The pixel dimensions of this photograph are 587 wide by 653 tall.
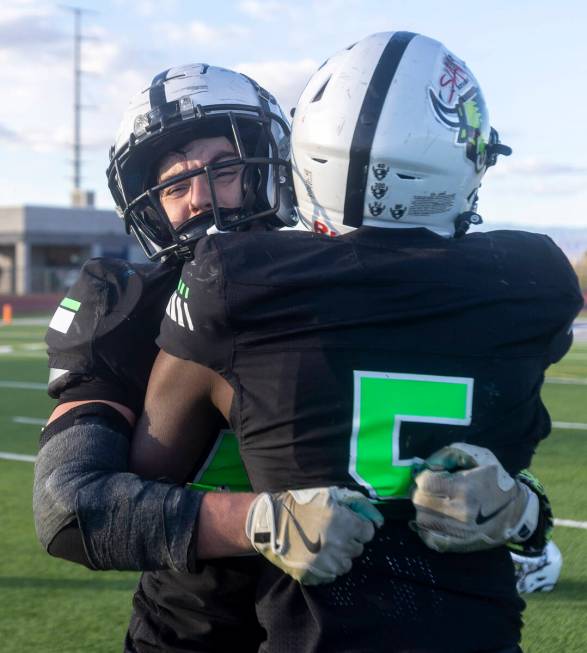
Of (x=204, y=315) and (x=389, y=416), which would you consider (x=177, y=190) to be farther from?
(x=389, y=416)

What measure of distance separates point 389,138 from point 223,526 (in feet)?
2.32

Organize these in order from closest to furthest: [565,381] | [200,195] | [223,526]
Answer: [223,526] < [200,195] < [565,381]

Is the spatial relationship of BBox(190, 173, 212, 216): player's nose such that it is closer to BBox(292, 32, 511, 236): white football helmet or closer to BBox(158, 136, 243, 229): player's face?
BBox(158, 136, 243, 229): player's face

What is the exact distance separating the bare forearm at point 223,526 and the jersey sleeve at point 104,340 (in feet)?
1.06

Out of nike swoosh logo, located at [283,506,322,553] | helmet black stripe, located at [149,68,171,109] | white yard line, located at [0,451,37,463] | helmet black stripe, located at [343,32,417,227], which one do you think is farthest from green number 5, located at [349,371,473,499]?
white yard line, located at [0,451,37,463]

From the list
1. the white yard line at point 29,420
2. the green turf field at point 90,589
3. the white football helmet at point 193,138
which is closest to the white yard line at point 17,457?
the green turf field at point 90,589

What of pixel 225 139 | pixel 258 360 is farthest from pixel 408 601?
pixel 225 139

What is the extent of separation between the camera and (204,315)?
1.54 m

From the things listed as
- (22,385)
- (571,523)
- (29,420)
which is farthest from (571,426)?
(22,385)

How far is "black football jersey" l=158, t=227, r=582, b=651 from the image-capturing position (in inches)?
59.2

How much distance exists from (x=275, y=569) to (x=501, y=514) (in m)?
0.38

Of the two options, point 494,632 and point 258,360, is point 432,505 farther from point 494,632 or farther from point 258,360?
point 258,360

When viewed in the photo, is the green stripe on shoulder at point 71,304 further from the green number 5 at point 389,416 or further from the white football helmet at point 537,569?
the white football helmet at point 537,569

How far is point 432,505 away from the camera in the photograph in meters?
1.49
